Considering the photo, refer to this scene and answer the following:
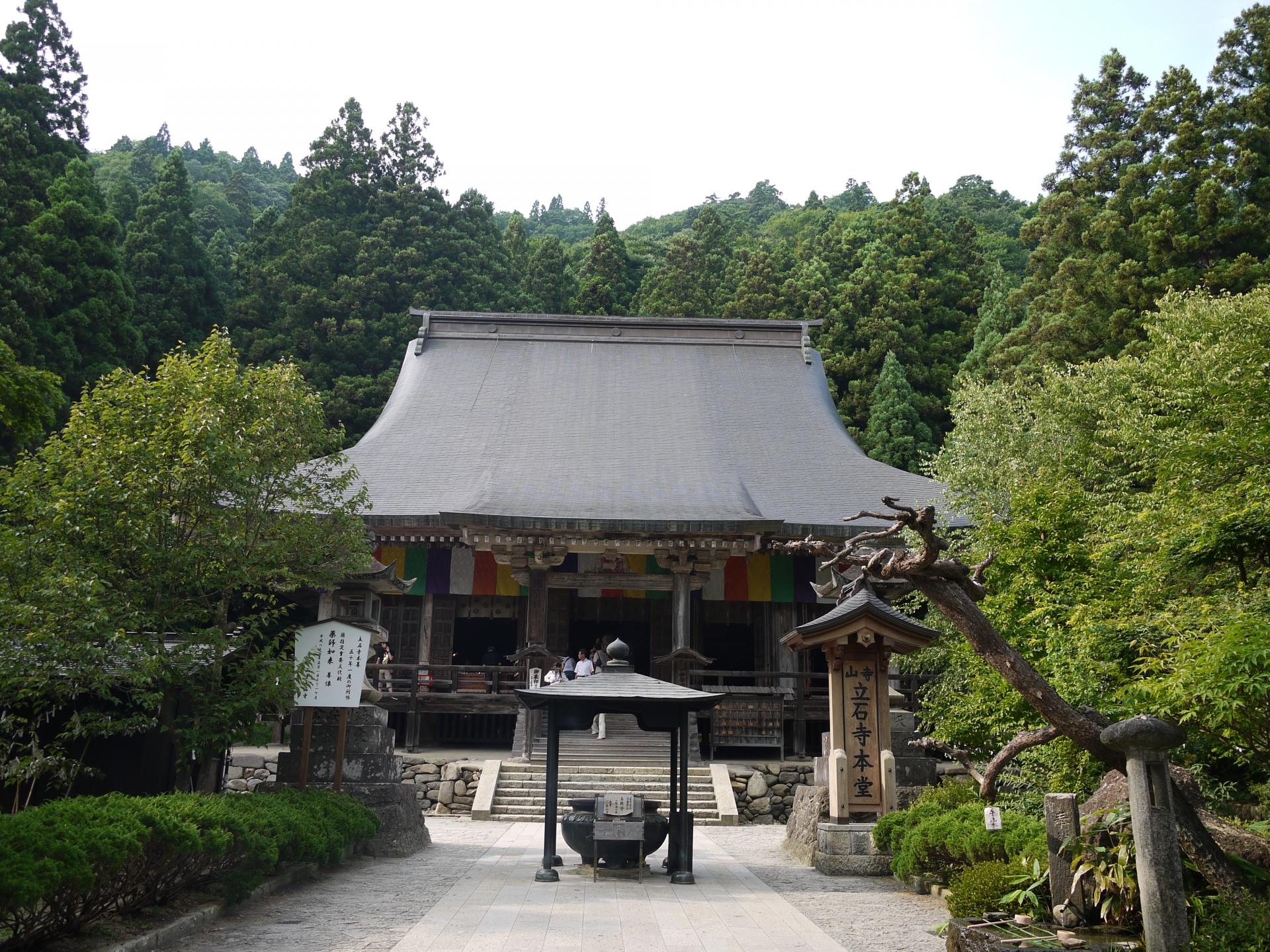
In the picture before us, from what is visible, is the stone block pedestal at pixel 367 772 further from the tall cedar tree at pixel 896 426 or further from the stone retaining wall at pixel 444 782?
the tall cedar tree at pixel 896 426

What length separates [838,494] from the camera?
1853 centimetres

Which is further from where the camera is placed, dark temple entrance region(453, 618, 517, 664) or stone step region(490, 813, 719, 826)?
dark temple entrance region(453, 618, 517, 664)

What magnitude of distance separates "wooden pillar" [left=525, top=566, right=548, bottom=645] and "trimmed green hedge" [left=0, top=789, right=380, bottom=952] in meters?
7.77

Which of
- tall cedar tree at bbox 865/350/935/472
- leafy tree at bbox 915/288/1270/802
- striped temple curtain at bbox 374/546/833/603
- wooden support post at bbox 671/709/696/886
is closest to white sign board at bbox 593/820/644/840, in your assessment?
wooden support post at bbox 671/709/696/886

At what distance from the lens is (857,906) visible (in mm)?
7824

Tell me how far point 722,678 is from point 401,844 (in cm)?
739

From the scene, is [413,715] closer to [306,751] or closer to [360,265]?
[306,751]

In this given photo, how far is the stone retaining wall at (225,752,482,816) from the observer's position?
14648mm

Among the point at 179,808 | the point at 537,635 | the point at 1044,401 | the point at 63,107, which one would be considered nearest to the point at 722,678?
the point at 537,635

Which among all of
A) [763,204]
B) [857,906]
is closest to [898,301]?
[857,906]

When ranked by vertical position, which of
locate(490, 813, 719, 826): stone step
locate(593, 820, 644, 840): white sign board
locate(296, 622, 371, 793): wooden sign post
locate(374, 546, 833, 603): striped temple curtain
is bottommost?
locate(490, 813, 719, 826): stone step

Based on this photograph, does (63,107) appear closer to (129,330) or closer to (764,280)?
(129,330)

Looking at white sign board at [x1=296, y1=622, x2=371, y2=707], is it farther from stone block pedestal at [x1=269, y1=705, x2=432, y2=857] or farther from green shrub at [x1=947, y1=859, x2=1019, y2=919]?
green shrub at [x1=947, y1=859, x2=1019, y2=919]

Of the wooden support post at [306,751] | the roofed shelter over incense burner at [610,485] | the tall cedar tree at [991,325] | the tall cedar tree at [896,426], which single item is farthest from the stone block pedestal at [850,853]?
the tall cedar tree at [896,426]
